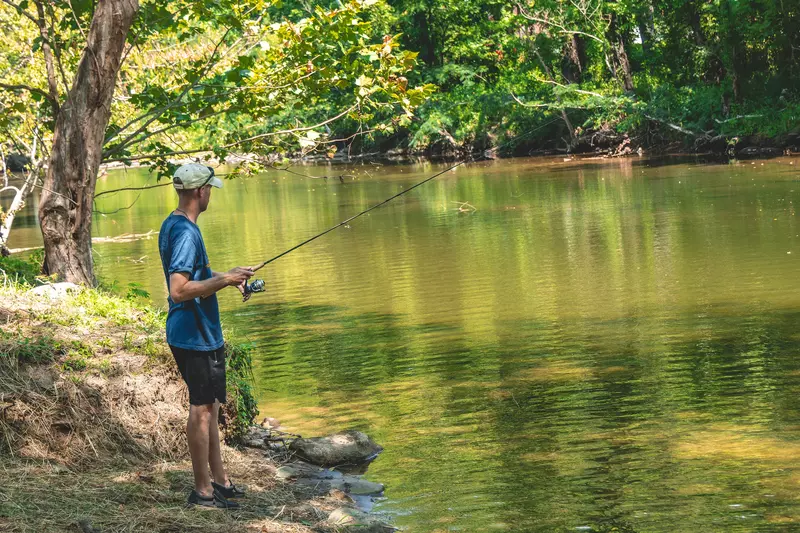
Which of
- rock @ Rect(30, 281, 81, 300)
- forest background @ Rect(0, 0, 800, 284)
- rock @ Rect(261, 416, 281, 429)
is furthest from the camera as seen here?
forest background @ Rect(0, 0, 800, 284)

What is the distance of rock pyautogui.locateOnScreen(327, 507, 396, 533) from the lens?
5113 mm

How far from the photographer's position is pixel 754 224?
17031mm

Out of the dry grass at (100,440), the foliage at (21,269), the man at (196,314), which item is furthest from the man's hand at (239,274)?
the foliage at (21,269)

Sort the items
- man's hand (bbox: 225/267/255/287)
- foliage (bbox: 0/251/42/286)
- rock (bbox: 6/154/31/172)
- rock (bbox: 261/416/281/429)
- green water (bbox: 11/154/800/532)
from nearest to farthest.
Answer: man's hand (bbox: 225/267/255/287) → green water (bbox: 11/154/800/532) → rock (bbox: 261/416/281/429) → foliage (bbox: 0/251/42/286) → rock (bbox: 6/154/31/172)

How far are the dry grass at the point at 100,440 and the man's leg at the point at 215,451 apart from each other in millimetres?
182

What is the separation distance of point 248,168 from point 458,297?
4.15 m

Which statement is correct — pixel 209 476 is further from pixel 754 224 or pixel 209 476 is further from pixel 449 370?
pixel 754 224

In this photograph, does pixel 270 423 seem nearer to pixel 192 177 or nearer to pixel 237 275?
pixel 237 275

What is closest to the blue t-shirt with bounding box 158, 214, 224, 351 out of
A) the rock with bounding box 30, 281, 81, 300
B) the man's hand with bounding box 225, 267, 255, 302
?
the man's hand with bounding box 225, 267, 255, 302

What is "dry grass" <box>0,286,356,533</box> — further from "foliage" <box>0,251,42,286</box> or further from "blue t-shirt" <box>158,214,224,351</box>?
"foliage" <box>0,251,42,286</box>

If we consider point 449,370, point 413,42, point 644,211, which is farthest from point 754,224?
point 413,42

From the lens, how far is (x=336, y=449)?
22.4 ft

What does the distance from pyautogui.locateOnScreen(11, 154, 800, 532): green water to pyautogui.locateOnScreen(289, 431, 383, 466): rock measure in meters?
0.16

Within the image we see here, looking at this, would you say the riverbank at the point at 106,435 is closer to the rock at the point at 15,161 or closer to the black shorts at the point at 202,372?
the black shorts at the point at 202,372
